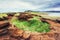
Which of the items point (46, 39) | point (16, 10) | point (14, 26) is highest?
point (16, 10)

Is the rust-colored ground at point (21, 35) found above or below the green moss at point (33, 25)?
below

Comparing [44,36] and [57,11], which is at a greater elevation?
[57,11]

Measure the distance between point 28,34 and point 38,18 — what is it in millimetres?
226

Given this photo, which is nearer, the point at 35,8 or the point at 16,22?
the point at 16,22

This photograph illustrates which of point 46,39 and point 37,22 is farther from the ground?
point 37,22

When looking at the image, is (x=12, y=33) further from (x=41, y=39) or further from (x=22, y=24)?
(x=41, y=39)

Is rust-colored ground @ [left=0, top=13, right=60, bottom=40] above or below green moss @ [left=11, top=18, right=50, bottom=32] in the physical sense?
below

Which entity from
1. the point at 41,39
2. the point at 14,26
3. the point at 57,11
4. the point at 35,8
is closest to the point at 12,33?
the point at 14,26

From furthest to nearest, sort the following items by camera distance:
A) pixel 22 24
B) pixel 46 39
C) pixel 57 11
Answer: pixel 57 11 → pixel 22 24 → pixel 46 39

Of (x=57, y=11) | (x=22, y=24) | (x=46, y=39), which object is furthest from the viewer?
(x=57, y=11)

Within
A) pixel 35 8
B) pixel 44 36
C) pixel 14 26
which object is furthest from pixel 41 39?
pixel 35 8

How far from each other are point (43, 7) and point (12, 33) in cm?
49

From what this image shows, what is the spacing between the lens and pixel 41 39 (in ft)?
4.91

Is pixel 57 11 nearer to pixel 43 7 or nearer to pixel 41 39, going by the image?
pixel 43 7
